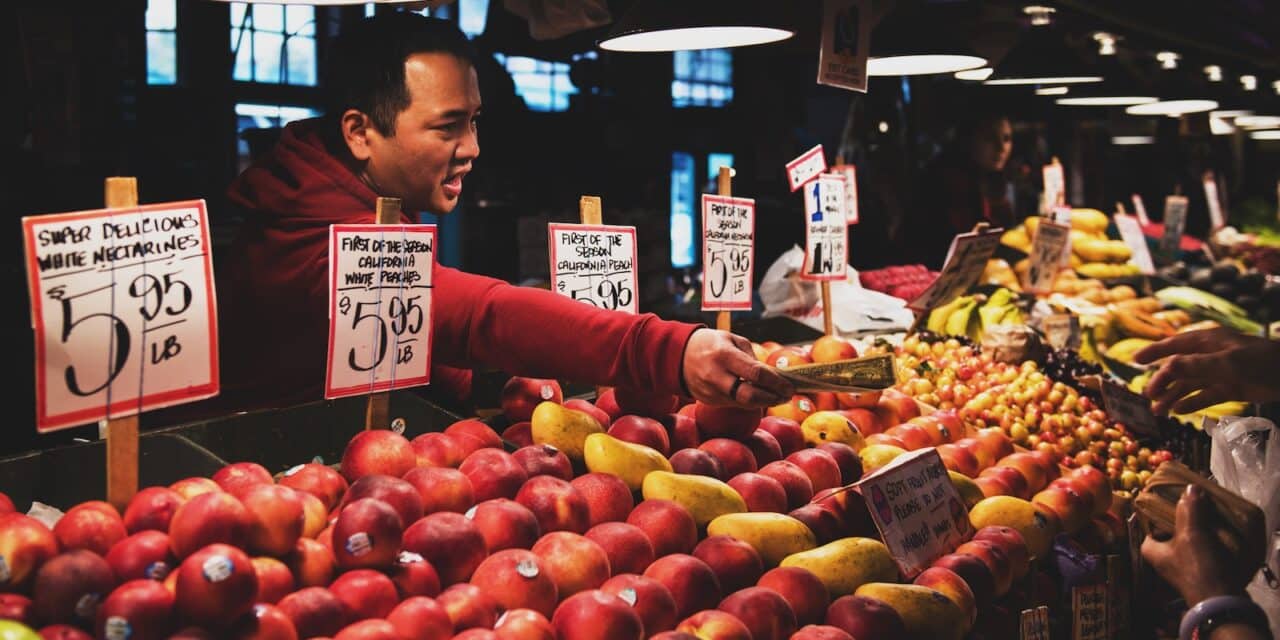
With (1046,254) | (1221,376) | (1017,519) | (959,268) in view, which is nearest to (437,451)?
(1017,519)

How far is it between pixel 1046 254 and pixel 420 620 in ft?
17.4

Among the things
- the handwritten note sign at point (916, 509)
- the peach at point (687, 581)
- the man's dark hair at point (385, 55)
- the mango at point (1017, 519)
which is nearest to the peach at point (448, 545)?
the peach at point (687, 581)

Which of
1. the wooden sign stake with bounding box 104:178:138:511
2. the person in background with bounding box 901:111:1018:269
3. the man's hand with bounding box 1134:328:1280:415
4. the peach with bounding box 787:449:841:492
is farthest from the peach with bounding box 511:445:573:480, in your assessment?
the person in background with bounding box 901:111:1018:269

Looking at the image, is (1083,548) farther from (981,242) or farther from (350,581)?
(350,581)

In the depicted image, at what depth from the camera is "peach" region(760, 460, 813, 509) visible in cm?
259

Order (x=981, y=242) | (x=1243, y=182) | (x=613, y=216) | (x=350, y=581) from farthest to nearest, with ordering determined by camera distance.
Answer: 1. (x=1243, y=182)
2. (x=613, y=216)
3. (x=981, y=242)
4. (x=350, y=581)

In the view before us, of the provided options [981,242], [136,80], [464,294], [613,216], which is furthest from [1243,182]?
[464,294]

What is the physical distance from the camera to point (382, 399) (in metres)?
2.36

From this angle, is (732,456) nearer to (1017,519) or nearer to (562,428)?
(562,428)

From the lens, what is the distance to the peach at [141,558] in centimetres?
161

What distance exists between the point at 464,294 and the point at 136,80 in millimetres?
4535

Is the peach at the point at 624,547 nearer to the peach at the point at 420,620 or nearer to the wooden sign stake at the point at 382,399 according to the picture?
the peach at the point at 420,620

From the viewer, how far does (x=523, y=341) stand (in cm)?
252

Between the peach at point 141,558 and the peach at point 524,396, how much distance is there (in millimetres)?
1151
